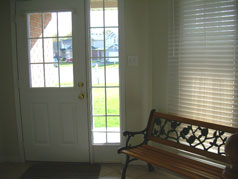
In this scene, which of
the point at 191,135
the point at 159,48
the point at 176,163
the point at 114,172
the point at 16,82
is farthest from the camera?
the point at 16,82

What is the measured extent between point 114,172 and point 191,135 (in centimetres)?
111

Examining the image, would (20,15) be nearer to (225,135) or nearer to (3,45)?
(3,45)

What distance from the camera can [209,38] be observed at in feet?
7.89

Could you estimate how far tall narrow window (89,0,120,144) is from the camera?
3.12 metres

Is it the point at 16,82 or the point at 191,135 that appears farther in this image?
the point at 16,82

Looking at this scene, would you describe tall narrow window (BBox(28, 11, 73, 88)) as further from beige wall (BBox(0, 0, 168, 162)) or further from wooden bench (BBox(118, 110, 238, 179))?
wooden bench (BBox(118, 110, 238, 179))

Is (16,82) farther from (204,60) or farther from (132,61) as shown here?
(204,60)

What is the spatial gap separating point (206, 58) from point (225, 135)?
80 cm

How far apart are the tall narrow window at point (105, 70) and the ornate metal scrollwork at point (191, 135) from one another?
63 cm

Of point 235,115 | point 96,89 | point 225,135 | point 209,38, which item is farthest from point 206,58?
point 96,89

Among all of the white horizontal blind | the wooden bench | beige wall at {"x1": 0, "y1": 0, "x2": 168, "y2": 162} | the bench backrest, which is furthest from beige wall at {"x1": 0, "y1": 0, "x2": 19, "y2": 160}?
the white horizontal blind

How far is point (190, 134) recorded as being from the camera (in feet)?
8.73

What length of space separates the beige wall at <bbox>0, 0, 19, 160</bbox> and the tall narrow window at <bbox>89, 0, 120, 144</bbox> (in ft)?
3.76

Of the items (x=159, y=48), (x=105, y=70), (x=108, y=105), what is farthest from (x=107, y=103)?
(x=159, y=48)
